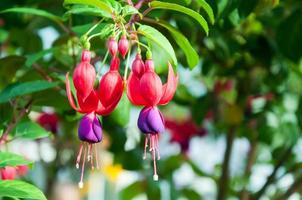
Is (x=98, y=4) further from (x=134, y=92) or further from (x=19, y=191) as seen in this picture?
(x=19, y=191)

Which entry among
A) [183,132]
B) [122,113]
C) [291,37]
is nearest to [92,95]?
[122,113]

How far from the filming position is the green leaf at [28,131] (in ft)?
3.08

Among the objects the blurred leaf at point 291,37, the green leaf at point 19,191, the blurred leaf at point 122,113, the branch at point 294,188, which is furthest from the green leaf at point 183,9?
the branch at point 294,188

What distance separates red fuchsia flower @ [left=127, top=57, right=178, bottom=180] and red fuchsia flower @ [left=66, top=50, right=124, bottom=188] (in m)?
0.02

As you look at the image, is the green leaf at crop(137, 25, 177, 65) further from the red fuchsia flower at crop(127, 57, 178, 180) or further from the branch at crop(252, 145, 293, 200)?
the branch at crop(252, 145, 293, 200)

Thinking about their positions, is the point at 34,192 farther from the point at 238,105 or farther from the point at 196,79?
the point at 196,79

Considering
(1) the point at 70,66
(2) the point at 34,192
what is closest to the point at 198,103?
(1) the point at 70,66

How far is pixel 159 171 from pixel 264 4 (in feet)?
2.57

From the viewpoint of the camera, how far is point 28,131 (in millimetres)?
949

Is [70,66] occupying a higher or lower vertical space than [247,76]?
lower

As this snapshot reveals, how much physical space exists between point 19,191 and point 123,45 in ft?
0.69

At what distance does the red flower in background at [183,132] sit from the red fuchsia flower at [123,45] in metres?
1.20

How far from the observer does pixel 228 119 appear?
1.62 metres

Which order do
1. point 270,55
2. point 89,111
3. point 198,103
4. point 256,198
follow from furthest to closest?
1. point 198,103
2. point 256,198
3. point 270,55
4. point 89,111
